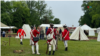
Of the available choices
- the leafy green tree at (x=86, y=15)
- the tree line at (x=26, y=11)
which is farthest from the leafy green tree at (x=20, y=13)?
the leafy green tree at (x=86, y=15)

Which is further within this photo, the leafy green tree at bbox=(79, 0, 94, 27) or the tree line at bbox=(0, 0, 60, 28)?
the leafy green tree at bbox=(79, 0, 94, 27)

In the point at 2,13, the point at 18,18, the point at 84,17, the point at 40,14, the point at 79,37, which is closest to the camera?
the point at 79,37

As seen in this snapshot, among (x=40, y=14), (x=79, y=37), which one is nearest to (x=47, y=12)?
(x=40, y=14)

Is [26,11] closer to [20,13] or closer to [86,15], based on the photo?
[20,13]

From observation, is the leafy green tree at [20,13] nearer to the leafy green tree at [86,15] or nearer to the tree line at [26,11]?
the tree line at [26,11]

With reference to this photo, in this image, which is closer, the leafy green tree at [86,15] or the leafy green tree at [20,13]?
the leafy green tree at [20,13]

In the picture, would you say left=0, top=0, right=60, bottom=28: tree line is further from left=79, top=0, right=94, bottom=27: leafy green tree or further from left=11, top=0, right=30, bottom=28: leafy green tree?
left=79, top=0, right=94, bottom=27: leafy green tree

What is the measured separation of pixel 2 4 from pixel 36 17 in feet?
50.1

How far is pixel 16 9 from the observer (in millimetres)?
60969

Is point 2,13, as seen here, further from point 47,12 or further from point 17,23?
point 47,12

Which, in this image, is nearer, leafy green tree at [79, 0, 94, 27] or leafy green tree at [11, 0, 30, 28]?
leafy green tree at [11, 0, 30, 28]

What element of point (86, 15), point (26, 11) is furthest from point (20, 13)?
point (86, 15)

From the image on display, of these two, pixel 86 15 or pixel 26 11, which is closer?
pixel 26 11

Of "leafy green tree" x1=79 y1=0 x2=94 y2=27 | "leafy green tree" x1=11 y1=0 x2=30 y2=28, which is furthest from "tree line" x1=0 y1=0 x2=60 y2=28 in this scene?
"leafy green tree" x1=79 y1=0 x2=94 y2=27
